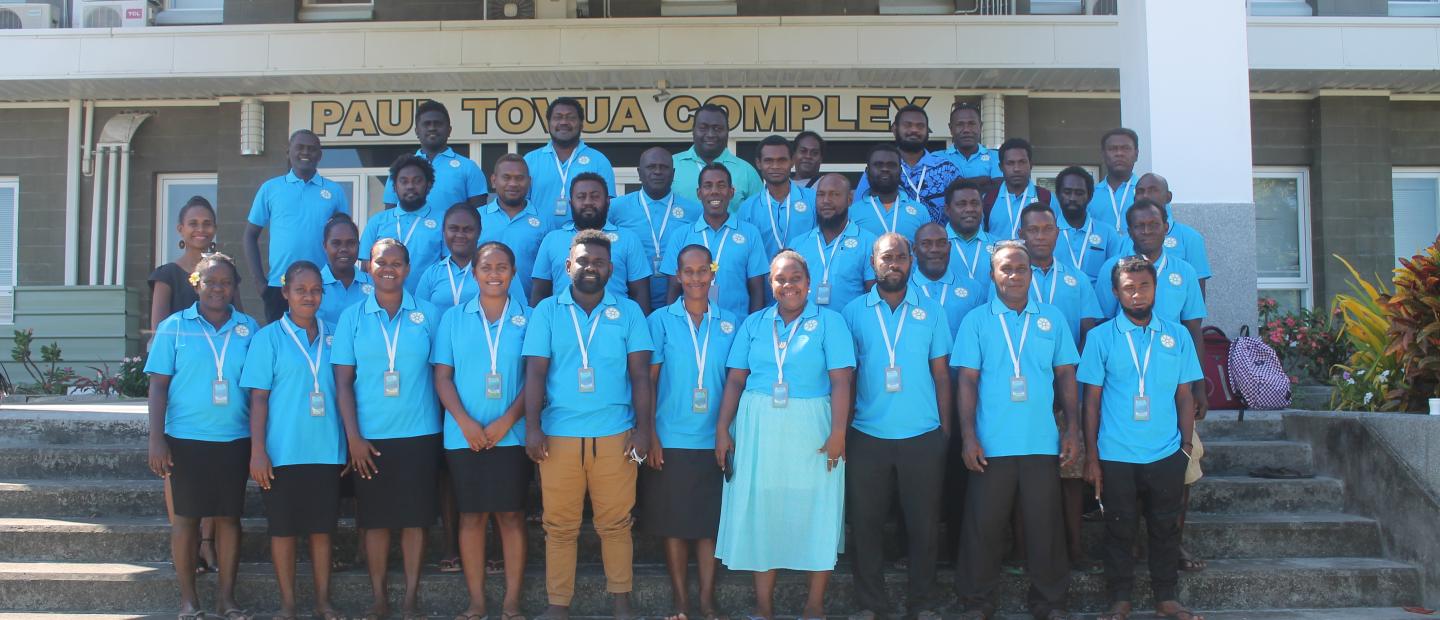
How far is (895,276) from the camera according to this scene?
4973 mm

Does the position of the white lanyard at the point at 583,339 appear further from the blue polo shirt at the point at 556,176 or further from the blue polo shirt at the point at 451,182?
the blue polo shirt at the point at 451,182

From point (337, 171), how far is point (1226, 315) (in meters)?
8.25

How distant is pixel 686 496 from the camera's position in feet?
16.4

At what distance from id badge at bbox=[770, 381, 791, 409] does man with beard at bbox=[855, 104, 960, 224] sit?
2.06 m

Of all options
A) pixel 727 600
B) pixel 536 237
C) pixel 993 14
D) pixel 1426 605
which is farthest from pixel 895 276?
pixel 993 14

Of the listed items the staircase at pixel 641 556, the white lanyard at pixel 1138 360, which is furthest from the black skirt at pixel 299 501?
the white lanyard at pixel 1138 360

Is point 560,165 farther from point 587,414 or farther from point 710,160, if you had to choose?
point 587,414

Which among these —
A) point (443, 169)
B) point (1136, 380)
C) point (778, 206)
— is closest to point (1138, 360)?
point (1136, 380)

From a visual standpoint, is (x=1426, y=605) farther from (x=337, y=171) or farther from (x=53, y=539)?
(x=337, y=171)

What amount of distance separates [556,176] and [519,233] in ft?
2.01

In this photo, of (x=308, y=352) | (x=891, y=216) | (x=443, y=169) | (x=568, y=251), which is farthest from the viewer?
(x=443, y=169)

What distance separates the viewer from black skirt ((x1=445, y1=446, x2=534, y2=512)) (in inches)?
195

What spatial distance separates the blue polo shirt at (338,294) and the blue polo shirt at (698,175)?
1872 mm

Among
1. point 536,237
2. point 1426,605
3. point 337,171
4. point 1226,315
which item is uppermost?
point 337,171
